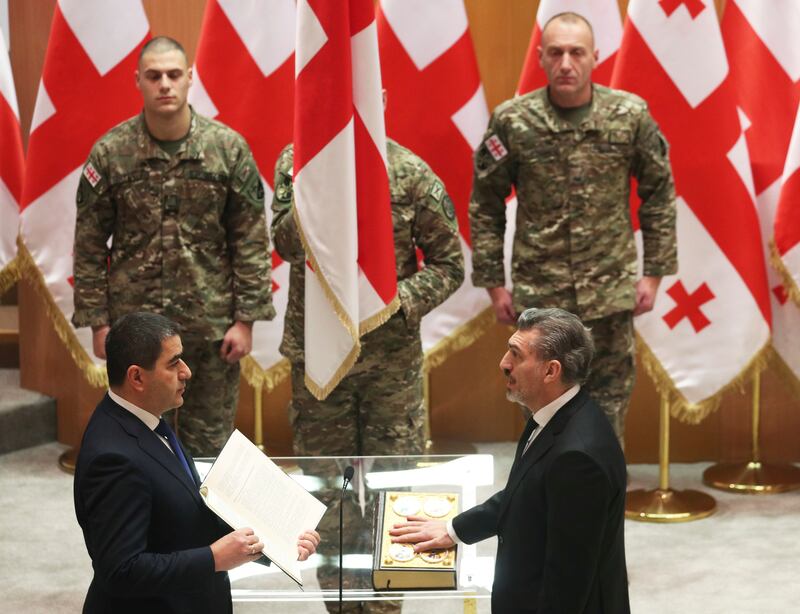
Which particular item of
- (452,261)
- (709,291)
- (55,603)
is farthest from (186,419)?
(709,291)

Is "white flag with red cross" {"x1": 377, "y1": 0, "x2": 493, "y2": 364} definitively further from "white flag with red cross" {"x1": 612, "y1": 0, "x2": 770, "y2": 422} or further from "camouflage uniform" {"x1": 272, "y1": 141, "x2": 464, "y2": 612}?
"camouflage uniform" {"x1": 272, "y1": 141, "x2": 464, "y2": 612}

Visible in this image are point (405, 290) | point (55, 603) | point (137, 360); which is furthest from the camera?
point (55, 603)

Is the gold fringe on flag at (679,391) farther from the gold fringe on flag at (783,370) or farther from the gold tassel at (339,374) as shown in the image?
the gold tassel at (339,374)

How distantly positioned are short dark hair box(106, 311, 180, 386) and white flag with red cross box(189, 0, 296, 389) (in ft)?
8.77

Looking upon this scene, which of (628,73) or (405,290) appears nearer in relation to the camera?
(405,290)

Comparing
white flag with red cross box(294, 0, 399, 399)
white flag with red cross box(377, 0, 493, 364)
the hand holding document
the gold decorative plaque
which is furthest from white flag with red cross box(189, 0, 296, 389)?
the hand holding document

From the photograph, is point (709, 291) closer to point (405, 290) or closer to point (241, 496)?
point (405, 290)

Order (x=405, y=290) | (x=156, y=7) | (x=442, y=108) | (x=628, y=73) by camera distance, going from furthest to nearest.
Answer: (x=156, y=7), (x=442, y=108), (x=628, y=73), (x=405, y=290)

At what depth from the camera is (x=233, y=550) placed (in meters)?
2.32

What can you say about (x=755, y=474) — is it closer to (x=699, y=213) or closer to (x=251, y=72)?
(x=699, y=213)

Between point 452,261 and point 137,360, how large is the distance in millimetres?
1510

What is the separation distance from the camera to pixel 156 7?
545 cm

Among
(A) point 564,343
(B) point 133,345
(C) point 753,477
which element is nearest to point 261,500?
(B) point 133,345

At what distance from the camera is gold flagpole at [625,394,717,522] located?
15.7 feet
